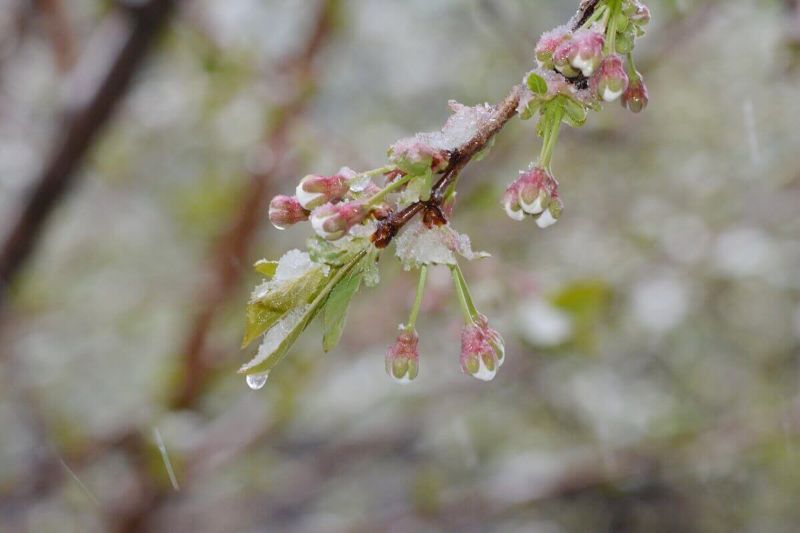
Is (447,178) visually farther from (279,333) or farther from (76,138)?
(76,138)

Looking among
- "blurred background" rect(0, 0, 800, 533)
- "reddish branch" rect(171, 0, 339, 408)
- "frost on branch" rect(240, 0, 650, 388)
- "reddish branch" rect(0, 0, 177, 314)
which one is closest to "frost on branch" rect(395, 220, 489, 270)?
"frost on branch" rect(240, 0, 650, 388)

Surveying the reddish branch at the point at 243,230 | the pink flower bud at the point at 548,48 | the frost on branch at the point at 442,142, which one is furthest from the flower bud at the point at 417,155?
the reddish branch at the point at 243,230

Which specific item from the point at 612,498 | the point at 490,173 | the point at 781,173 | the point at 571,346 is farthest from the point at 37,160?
the point at 612,498

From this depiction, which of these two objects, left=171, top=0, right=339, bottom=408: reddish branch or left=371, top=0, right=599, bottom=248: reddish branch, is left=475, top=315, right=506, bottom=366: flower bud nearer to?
left=371, top=0, right=599, bottom=248: reddish branch

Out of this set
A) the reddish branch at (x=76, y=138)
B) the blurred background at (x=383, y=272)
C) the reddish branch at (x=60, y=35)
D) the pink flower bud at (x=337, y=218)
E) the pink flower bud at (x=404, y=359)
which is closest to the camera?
the pink flower bud at (x=337, y=218)

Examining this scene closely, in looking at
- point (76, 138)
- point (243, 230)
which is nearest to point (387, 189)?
point (76, 138)

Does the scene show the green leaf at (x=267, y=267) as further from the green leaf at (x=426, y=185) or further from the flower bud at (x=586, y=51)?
the flower bud at (x=586, y=51)

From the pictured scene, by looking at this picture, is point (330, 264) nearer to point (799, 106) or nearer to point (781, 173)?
point (781, 173)
